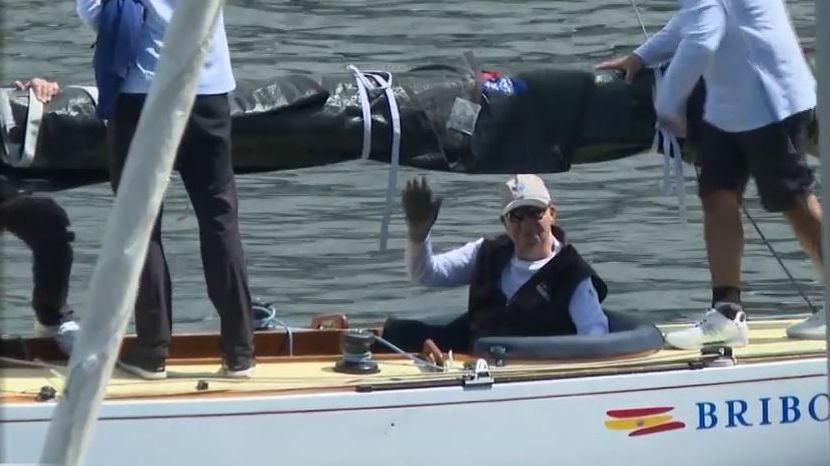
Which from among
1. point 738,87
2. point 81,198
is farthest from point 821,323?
point 81,198

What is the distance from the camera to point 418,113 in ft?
19.4

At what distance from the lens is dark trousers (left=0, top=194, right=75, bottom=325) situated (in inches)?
228

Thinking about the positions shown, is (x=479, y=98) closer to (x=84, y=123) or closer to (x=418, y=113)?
(x=418, y=113)

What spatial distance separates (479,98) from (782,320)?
1.34 m

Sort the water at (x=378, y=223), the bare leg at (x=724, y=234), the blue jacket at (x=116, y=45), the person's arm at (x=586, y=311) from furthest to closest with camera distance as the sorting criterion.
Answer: the water at (x=378, y=223), the bare leg at (x=724, y=234), the person's arm at (x=586, y=311), the blue jacket at (x=116, y=45)

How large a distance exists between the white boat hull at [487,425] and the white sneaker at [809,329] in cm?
29

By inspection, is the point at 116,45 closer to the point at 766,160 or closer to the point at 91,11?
the point at 91,11

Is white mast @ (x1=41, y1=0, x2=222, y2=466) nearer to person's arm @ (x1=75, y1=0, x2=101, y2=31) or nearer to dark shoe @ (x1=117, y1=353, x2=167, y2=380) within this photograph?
person's arm @ (x1=75, y1=0, x2=101, y2=31)

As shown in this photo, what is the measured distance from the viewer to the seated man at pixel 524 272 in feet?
19.2

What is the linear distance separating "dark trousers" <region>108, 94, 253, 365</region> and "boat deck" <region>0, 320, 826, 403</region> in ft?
0.39

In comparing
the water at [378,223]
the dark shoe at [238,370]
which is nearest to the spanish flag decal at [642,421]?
the dark shoe at [238,370]

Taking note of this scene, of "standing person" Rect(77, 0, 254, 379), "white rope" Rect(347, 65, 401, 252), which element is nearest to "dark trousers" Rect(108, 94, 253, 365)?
"standing person" Rect(77, 0, 254, 379)

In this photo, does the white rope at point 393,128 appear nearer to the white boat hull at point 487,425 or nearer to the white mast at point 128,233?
the white boat hull at point 487,425

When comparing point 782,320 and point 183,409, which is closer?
point 183,409
